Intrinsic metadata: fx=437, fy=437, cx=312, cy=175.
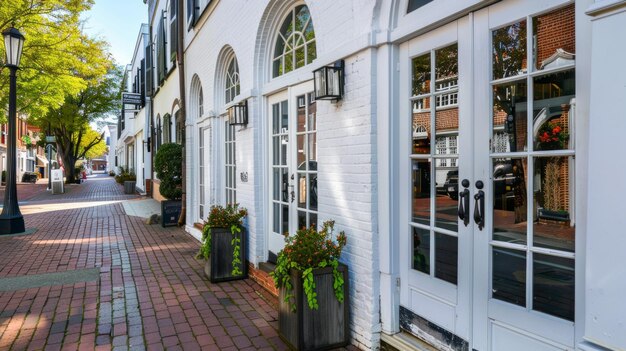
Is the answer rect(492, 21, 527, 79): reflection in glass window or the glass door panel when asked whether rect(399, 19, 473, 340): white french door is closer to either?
rect(492, 21, 527, 79): reflection in glass window

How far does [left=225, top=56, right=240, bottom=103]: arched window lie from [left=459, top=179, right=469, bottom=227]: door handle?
454 cm

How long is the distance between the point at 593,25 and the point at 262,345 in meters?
3.04

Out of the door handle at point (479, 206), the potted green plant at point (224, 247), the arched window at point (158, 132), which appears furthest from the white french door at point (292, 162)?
the arched window at point (158, 132)

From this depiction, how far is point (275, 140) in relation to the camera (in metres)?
5.17

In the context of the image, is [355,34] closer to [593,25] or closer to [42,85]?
Result: [593,25]

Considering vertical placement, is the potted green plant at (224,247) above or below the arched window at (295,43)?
below

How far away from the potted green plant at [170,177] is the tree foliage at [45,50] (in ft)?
17.9

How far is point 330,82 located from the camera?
3553mm

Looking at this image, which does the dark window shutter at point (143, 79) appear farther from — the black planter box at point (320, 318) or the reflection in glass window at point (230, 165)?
the black planter box at point (320, 318)

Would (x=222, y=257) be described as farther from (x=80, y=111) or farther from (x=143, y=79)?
(x=80, y=111)

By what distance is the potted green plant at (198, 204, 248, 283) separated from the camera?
5258 mm

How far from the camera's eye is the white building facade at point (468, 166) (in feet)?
6.15

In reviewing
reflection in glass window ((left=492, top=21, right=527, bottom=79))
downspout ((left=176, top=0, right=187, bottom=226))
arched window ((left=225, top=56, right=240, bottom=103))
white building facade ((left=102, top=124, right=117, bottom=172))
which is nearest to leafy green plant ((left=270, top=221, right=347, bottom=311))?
reflection in glass window ((left=492, top=21, right=527, bottom=79))

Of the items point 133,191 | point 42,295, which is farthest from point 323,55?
point 133,191
